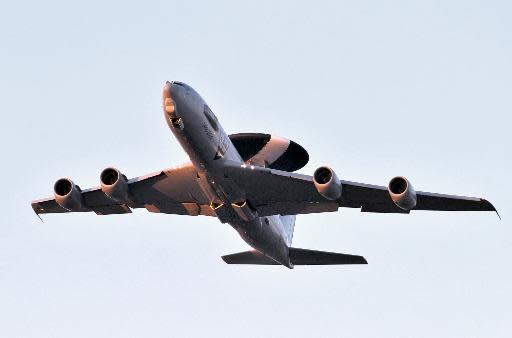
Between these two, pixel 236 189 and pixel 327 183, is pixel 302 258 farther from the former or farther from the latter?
pixel 327 183

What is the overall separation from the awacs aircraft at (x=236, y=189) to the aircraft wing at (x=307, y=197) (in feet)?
0.14

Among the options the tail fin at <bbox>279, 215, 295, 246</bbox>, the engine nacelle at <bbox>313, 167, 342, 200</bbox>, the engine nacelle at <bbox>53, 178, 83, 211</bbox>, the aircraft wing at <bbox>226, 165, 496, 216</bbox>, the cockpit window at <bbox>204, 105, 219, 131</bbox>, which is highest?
the cockpit window at <bbox>204, 105, 219, 131</bbox>

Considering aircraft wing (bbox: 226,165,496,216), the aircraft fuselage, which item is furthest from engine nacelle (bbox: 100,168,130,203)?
aircraft wing (bbox: 226,165,496,216)

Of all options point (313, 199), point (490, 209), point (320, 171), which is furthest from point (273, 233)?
point (490, 209)

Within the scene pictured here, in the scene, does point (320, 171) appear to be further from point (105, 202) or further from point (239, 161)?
point (105, 202)

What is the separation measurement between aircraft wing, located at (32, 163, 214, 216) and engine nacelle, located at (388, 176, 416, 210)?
850cm

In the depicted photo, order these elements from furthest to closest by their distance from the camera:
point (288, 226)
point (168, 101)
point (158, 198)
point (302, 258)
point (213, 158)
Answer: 1. point (288, 226)
2. point (302, 258)
3. point (158, 198)
4. point (213, 158)
5. point (168, 101)

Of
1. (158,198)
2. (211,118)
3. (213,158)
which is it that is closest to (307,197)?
(213,158)

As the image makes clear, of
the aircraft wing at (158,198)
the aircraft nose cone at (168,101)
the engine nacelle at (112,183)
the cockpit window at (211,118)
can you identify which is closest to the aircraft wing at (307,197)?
the cockpit window at (211,118)

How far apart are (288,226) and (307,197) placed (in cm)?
808

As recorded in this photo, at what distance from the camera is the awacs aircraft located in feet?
139

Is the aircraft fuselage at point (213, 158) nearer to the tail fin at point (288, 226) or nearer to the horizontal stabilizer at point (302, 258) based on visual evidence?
the horizontal stabilizer at point (302, 258)

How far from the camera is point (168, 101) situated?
1610 inches

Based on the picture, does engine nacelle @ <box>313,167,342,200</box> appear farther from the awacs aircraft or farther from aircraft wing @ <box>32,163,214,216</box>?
aircraft wing @ <box>32,163,214,216</box>
